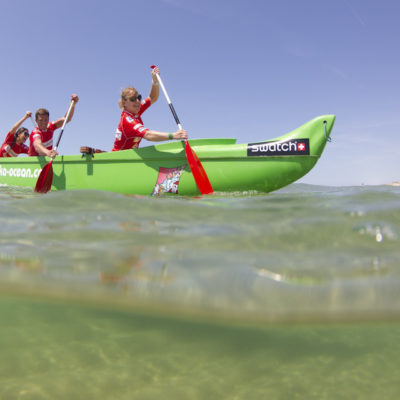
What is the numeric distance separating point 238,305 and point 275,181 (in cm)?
445

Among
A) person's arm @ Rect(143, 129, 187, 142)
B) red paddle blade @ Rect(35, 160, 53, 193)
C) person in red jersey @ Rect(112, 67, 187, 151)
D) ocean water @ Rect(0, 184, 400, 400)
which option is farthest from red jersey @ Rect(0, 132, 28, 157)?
ocean water @ Rect(0, 184, 400, 400)

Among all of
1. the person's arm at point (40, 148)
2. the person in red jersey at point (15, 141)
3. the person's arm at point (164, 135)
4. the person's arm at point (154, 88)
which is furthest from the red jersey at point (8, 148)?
the person's arm at point (164, 135)

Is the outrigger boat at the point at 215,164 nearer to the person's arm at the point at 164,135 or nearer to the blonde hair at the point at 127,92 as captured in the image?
the person's arm at the point at 164,135

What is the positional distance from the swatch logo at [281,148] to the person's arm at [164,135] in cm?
116

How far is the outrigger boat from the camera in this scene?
225 inches

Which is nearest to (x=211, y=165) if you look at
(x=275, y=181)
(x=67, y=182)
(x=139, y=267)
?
(x=275, y=181)

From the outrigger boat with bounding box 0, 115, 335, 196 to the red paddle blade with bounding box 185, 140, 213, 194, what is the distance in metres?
0.08

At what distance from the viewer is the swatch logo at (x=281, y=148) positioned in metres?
5.70

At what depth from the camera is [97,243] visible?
7.51 feet

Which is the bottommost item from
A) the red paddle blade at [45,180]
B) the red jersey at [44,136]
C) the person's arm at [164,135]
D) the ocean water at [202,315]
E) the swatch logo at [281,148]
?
the ocean water at [202,315]

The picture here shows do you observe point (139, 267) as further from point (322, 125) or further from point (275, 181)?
point (322, 125)

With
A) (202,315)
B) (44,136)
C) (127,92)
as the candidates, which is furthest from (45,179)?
(202,315)

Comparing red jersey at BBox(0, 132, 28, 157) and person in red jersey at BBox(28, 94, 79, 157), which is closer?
person in red jersey at BBox(28, 94, 79, 157)

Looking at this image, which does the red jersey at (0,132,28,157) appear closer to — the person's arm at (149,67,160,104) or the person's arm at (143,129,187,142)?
the person's arm at (149,67,160,104)
